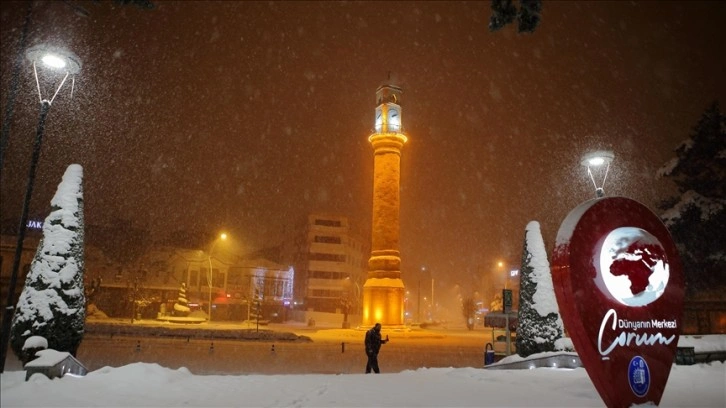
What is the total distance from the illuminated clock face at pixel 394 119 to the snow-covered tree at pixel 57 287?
116 ft

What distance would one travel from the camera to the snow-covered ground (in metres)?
9.54

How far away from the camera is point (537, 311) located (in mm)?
17594

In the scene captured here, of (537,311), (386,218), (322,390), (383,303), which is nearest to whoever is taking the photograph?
(322,390)

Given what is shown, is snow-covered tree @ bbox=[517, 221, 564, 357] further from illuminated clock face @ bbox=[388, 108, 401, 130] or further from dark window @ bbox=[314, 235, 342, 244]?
dark window @ bbox=[314, 235, 342, 244]

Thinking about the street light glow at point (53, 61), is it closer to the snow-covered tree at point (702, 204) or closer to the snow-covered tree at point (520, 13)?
the snow-covered tree at point (520, 13)

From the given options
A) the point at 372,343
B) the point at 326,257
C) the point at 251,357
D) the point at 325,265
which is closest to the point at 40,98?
the point at 372,343

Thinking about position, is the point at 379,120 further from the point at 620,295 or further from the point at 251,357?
the point at 620,295

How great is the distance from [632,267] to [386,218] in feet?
119

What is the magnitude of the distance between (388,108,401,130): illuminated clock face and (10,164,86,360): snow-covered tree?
35463 millimetres

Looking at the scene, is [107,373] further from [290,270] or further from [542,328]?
[290,270]

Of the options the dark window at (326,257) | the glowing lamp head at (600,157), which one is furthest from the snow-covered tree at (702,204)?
the dark window at (326,257)

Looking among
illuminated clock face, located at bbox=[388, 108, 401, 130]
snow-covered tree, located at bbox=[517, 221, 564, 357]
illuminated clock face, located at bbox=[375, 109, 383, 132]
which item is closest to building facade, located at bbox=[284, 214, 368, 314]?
illuminated clock face, located at bbox=[375, 109, 383, 132]

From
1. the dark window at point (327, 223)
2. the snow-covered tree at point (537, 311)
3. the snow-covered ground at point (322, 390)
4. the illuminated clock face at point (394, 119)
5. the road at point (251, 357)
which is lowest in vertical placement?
the road at point (251, 357)

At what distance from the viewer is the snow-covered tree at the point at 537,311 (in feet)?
57.3
